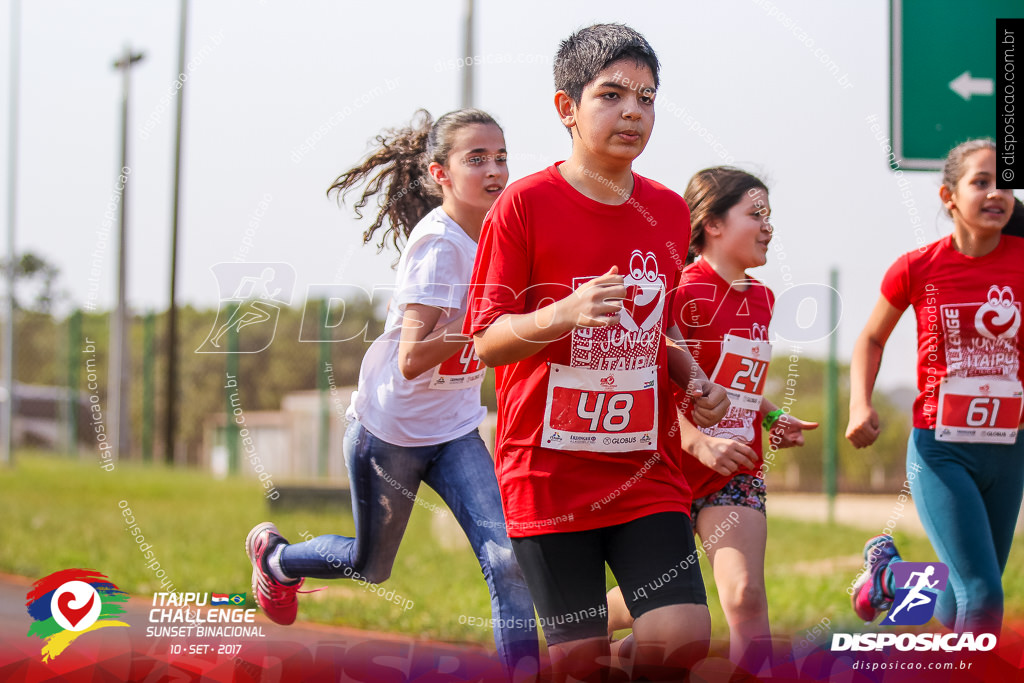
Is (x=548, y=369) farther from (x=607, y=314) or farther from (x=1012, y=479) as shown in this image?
A: (x=1012, y=479)

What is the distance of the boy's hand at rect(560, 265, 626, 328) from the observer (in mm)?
2543

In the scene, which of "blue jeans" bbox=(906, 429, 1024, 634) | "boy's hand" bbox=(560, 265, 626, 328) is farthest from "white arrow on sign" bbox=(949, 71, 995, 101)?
→ "boy's hand" bbox=(560, 265, 626, 328)

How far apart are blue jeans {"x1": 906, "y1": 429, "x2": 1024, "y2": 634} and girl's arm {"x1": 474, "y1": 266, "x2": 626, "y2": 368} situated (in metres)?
1.62

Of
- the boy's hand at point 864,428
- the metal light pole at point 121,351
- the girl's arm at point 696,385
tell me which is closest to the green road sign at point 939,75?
the boy's hand at point 864,428

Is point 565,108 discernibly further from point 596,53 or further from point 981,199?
point 981,199

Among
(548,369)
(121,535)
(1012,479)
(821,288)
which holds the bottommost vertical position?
(121,535)

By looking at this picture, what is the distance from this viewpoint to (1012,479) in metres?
3.82

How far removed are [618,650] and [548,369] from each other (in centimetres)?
97

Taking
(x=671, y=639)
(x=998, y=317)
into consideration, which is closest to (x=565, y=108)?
(x=671, y=639)

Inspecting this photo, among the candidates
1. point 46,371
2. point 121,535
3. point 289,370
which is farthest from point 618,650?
point 46,371

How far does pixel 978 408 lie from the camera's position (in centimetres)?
376

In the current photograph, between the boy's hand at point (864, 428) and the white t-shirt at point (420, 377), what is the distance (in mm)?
1290

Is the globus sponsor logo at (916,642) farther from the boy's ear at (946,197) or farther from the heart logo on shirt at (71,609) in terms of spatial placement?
the heart logo on shirt at (71,609)

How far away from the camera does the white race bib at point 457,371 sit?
3604 millimetres
